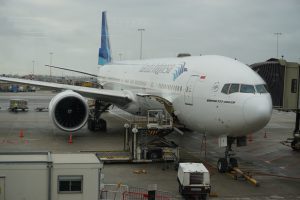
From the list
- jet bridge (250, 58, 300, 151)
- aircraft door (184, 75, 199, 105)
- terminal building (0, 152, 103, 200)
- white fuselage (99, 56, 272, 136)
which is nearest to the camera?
terminal building (0, 152, 103, 200)

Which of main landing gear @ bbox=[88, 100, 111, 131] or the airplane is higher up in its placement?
the airplane

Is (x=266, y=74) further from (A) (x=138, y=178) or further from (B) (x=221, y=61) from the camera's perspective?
(A) (x=138, y=178)

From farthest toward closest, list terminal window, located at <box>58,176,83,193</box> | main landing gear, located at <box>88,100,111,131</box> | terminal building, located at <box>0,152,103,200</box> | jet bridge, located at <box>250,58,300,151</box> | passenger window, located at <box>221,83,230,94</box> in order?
1. main landing gear, located at <box>88,100,111,131</box>
2. jet bridge, located at <box>250,58,300,151</box>
3. passenger window, located at <box>221,83,230,94</box>
4. terminal window, located at <box>58,176,83,193</box>
5. terminal building, located at <box>0,152,103,200</box>

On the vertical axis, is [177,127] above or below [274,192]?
above

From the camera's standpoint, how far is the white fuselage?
44.9 ft

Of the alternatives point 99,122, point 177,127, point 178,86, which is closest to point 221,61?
point 178,86

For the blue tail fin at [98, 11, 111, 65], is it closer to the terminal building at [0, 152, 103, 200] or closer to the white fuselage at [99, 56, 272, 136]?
the white fuselage at [99, 56, 272, 136]

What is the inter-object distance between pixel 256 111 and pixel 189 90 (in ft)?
10.8

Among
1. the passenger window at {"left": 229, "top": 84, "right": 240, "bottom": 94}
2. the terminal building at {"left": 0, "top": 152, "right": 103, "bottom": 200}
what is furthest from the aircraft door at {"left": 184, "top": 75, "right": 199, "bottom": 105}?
the terminal building at {"left": 0, "top": 152, "right": 103, "bottom": 200}

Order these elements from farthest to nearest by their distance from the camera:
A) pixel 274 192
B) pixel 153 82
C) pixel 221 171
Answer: pixel 153 82
pixel 221 171
pixel 274 192

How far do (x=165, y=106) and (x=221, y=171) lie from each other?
359 centimetres

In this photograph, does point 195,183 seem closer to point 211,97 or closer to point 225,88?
point 211,97

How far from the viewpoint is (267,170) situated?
1631 cm

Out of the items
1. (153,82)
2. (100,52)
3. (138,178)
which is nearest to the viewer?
(138,178)
